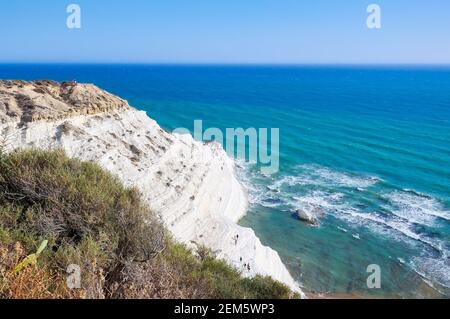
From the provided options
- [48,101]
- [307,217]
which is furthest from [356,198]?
[48,101]

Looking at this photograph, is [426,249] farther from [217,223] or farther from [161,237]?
[161,237]

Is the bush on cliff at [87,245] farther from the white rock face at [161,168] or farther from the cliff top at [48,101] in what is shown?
the cliff top at [48,101]

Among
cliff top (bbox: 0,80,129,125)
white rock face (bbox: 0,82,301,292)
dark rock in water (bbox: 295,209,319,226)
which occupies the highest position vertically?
cliff top (bbox: 0,80,129,125)

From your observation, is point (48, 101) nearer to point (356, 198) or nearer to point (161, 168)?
point (161, 168)

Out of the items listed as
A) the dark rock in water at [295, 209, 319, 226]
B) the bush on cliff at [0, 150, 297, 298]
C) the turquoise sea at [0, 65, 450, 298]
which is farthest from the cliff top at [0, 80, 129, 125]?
the dark rock in water at [295, 209, 319, 226]

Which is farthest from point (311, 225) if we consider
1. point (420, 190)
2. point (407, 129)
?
point (407, 129)

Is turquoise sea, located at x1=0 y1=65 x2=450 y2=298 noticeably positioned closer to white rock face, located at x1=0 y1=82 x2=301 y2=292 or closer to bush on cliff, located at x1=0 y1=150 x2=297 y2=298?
white rock face, located at x1=0 y1=82 x2=301 y2=292
